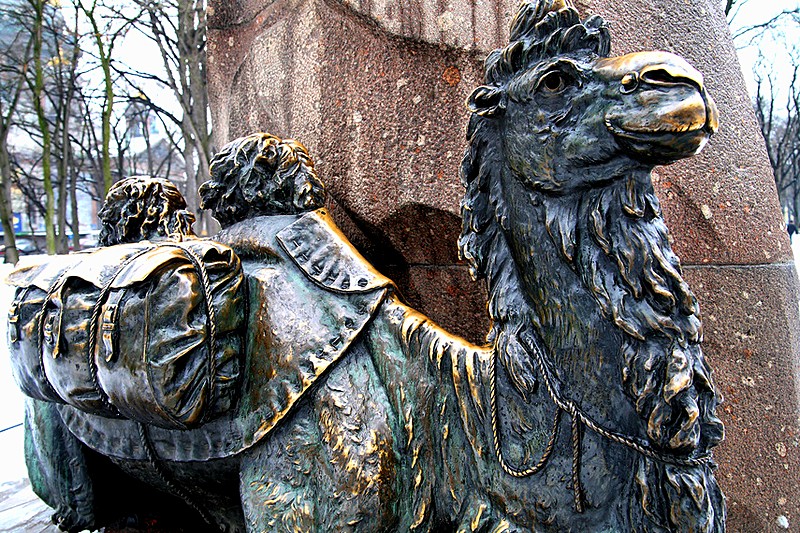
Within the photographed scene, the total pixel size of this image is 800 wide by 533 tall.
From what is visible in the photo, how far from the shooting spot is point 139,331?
1574 millimetres

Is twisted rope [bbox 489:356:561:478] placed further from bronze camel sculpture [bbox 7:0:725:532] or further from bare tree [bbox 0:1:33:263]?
bare tree [bbox 0:1:33:263]

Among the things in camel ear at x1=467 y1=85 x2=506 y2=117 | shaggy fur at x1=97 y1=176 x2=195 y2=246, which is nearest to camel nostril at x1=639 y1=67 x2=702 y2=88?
camel ear at x1=467 y1=85 x2=506 y2=117

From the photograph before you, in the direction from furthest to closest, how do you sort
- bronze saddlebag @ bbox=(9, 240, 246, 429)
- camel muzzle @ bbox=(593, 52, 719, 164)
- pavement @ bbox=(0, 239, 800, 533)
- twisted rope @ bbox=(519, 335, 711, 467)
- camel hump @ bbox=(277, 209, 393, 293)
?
pavement @ bbox=(0, 239, 800, 533) → camel hump @ bbox=(277, 209, 393, 293) → bronze saddlebag @ bbox=(9, 240, 246, 429) → twisted rope @ bbox=(519, 335, 711, 467) → camel muzzle @ bbox=(593, 52, 719, 164)

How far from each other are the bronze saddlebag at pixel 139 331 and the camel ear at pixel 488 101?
828mm

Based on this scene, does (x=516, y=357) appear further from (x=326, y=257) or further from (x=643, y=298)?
(x=326, y=257)

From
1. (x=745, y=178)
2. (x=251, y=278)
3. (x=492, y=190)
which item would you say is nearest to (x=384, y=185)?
(x=251, y=278)

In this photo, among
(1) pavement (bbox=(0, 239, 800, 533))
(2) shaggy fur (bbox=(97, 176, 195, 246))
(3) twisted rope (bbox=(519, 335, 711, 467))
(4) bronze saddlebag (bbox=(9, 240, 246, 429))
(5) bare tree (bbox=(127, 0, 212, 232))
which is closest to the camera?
(3) twisted rope (bbox=(519, 335, 711, 467))

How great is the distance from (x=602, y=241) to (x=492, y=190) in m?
0.30

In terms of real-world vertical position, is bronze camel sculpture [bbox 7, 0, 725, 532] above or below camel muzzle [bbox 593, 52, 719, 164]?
below

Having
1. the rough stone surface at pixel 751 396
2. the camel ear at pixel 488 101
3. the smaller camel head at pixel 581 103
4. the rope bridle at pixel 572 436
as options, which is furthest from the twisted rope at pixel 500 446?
the rough stone surface at pixel 751 396

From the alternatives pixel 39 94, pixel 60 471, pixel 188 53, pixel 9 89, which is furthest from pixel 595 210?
pixel 9 89

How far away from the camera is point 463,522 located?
61.2 inches

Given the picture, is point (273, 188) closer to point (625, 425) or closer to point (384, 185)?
point (384, 185)

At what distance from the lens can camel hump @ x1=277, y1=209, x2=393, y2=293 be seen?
1806mm
